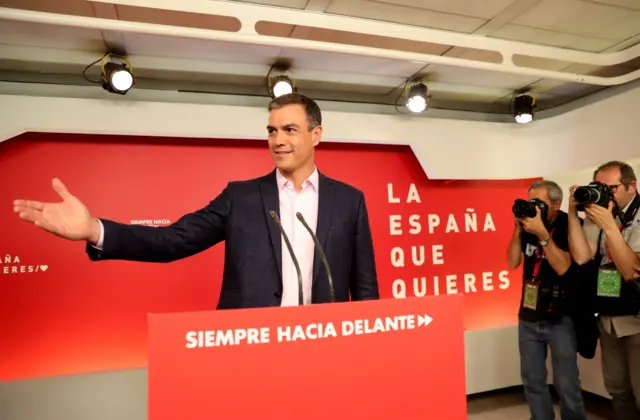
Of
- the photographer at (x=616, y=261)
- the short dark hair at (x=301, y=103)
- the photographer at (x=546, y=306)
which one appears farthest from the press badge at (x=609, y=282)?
the short dark hair at (x=301, y=103)

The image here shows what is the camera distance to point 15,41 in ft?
7.84

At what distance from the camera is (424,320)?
0.74 m

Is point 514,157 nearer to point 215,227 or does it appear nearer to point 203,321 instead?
point 215,227

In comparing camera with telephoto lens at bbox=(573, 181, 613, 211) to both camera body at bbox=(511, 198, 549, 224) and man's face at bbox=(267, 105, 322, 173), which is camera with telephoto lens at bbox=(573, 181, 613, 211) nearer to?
camera body at bbox=(511, 198, 549, 224)

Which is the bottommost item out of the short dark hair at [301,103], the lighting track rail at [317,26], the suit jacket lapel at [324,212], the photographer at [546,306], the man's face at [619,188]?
the photographer at [546,306]

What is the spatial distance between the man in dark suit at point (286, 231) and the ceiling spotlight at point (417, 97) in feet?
5.98

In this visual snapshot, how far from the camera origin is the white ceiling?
7.39 feet

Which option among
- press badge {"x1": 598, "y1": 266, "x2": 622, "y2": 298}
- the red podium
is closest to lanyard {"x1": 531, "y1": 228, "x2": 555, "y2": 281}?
press badge {"x1": 598, "y1": 266, "x2": 622, "y2": 298}

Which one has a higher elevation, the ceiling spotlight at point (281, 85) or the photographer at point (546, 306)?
the ceiling spotlight at point (281, 85)

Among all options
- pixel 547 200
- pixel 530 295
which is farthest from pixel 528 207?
pixel 530 295

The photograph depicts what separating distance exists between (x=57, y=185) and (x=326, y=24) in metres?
1.76

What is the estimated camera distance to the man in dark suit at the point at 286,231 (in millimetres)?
1223

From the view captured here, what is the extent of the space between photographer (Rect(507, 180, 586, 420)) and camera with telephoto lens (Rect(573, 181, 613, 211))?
226mm

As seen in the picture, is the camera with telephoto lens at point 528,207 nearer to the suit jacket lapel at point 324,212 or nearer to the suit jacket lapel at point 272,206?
the suit jacket lapel at point 324,212
